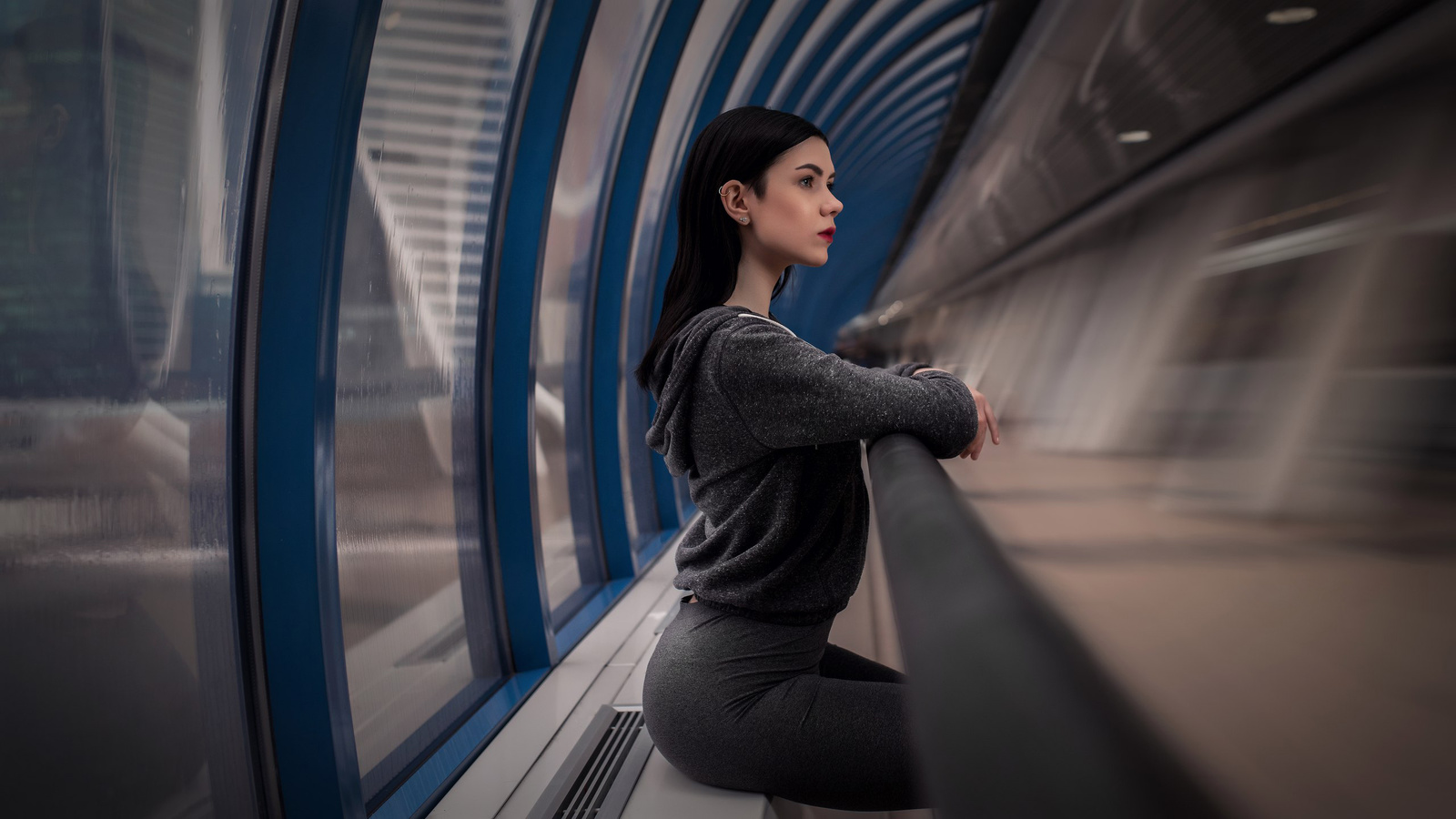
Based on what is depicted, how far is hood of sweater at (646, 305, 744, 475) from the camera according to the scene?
1840mm

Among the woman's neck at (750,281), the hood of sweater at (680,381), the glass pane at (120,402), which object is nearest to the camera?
the glass pane at (120,402)

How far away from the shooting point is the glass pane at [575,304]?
4398 mm

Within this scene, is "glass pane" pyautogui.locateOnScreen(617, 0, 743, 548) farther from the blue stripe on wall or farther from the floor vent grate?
the blue stripe on wall

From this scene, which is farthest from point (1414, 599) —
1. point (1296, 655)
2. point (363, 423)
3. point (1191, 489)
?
point (363, 423)

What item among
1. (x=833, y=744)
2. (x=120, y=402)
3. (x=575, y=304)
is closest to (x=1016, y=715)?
(x=833, y=744)

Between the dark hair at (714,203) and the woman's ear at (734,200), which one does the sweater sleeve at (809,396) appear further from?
the woman's ear at (734,200)

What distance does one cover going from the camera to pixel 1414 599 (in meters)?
3.42

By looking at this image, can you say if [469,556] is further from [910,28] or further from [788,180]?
[910,28]

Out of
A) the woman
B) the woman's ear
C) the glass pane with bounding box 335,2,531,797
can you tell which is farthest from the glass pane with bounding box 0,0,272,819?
the woman's ear

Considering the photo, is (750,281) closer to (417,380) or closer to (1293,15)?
(417,380)

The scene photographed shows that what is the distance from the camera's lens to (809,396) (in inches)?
68.1

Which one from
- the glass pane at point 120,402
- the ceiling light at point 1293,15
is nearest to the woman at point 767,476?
the glass pane at point 120,402

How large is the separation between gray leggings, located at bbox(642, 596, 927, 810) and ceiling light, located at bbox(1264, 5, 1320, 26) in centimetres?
499

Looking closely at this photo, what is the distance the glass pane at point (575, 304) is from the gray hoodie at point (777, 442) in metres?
2.44
